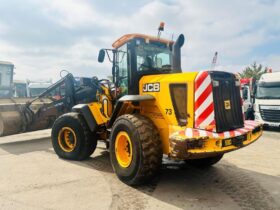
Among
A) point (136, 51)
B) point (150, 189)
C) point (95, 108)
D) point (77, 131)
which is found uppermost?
point (136, 51)

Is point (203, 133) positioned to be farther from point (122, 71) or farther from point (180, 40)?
point (122, 71)

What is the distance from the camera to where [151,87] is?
5371 millimetres

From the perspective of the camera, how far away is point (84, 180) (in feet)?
17.7

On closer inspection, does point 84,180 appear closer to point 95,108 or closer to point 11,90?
point 95,108

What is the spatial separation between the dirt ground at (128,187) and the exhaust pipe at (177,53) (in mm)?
2044

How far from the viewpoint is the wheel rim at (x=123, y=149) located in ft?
17.3

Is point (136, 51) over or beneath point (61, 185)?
over

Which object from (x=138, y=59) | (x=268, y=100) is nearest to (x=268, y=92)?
(x=268, y=100)

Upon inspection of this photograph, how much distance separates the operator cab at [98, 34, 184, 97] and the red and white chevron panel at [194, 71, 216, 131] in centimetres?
121

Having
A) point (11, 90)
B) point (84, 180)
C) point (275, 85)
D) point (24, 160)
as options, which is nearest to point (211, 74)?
point (84, 180)

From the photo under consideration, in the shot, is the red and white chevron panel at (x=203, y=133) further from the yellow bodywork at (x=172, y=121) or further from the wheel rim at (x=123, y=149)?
the wheel rim at (x=123, y=149)

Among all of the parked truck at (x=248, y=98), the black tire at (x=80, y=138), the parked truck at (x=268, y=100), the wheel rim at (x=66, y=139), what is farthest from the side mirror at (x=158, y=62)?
the parked truck at (x=248, y=98)

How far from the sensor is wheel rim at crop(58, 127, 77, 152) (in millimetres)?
6965

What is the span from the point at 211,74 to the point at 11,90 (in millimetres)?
12471
